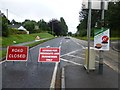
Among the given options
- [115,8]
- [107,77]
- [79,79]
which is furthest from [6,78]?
[115,8]

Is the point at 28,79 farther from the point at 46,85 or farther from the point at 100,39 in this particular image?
Result: the point at 100,39

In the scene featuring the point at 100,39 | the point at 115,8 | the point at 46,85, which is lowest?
the point at 46,85

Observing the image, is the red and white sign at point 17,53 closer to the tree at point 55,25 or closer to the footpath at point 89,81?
the footpath at point 89,81

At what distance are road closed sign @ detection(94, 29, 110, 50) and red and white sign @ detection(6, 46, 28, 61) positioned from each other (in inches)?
163

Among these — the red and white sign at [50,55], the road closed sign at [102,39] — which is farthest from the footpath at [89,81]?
the red and white sign at [50,55]

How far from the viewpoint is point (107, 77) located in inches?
359

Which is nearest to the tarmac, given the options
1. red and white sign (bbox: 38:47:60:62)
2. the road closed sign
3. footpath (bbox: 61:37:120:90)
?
footpath (bbox: 61:37:120:90)

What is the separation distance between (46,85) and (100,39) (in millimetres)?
2987

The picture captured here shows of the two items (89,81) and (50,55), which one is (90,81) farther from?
(50,55)

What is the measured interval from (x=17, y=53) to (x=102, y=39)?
4778mm

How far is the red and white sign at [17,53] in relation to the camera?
12.5 metres

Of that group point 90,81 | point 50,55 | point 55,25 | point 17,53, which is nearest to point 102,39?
point 90,81

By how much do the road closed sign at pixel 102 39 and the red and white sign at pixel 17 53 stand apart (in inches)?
163

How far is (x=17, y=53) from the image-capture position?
41.3 feet
